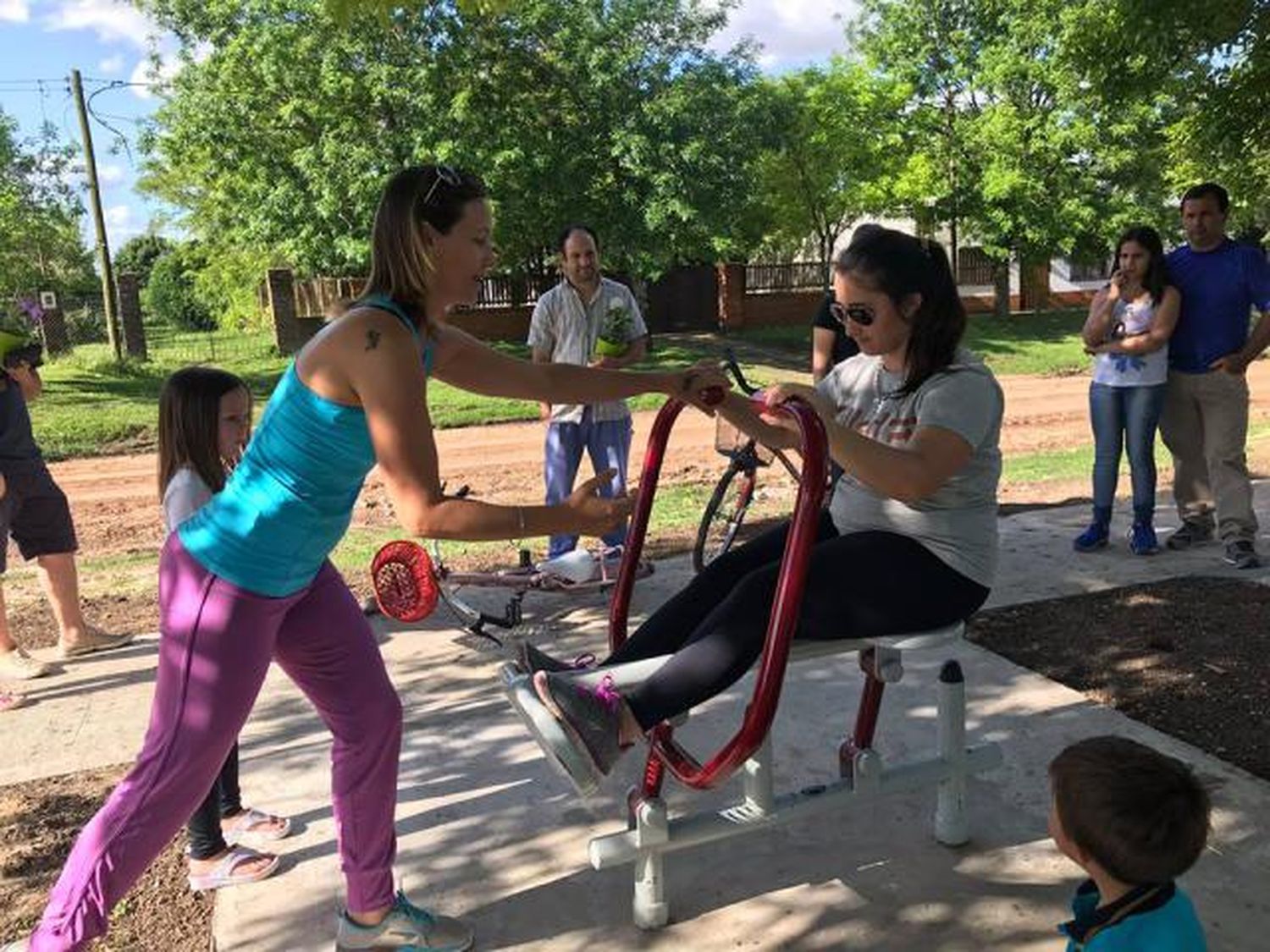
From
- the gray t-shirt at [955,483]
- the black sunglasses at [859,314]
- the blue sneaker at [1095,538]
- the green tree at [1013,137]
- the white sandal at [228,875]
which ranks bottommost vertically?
the white sandal at [228,875]

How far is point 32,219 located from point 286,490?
2187cm

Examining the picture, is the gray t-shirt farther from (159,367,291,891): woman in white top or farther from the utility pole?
the utility pole

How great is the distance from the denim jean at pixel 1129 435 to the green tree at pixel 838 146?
1828 cm

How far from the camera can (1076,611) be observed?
4926 mm

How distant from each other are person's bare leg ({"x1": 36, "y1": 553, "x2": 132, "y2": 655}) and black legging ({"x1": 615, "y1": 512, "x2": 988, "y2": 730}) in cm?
329

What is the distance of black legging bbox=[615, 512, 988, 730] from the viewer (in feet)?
8.08

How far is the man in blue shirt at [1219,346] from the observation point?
5441mm

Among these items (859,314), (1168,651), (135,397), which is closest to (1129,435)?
(1168,651)

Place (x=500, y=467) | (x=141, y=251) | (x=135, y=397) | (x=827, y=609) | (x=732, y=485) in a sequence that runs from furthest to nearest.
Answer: (x=141, y=251), (x=135, y=397), (x=500, y=467), (x=732, y=485), (x=827, y=609)

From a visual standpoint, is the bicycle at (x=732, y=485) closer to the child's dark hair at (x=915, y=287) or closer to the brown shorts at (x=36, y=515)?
the child's dark hair at (x=915, y=287)

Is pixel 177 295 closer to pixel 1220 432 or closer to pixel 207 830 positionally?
pixel 1220 432

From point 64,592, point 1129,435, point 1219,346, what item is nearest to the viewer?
point 64,592

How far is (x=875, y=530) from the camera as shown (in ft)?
8.84

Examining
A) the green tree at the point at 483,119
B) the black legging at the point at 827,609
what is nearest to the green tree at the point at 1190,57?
the black legging at the point at 827,609
